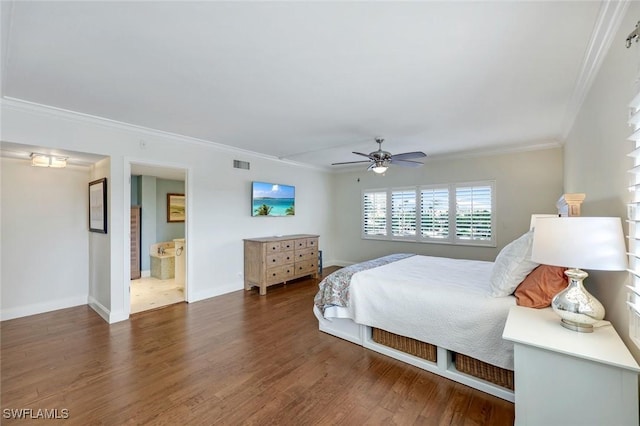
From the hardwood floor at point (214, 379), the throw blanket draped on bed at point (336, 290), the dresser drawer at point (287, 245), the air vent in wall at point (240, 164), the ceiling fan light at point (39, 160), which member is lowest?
the hardwood floor at point (214, 379)

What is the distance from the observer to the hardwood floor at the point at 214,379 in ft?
6.27

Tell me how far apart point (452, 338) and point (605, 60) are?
7.57ft

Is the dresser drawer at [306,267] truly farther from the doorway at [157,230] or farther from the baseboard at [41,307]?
the baseboard at [41,307]

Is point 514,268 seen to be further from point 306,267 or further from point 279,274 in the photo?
point 306,267

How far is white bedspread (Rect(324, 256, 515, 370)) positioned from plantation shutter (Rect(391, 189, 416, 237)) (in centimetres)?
269

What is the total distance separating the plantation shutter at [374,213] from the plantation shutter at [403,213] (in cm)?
23

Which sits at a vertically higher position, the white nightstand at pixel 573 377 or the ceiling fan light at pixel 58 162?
the ceiling fan light at pixel 58 162

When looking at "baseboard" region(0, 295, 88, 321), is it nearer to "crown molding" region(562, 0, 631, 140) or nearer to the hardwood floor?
the hardwood floor

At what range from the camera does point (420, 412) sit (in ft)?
6.33

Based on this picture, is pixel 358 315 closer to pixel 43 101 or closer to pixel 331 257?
pixel 43 101

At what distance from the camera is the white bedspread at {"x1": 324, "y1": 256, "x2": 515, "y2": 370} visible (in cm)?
209

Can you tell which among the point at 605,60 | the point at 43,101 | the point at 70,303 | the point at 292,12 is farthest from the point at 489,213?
the point at 70,303

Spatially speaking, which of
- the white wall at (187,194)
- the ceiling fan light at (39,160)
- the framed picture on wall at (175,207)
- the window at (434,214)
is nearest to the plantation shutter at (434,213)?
the window at (434,214)

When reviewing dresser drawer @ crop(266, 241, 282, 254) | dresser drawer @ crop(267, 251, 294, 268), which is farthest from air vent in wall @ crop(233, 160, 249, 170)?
dresser drawer @ crop(267, 251, 294, 268)
